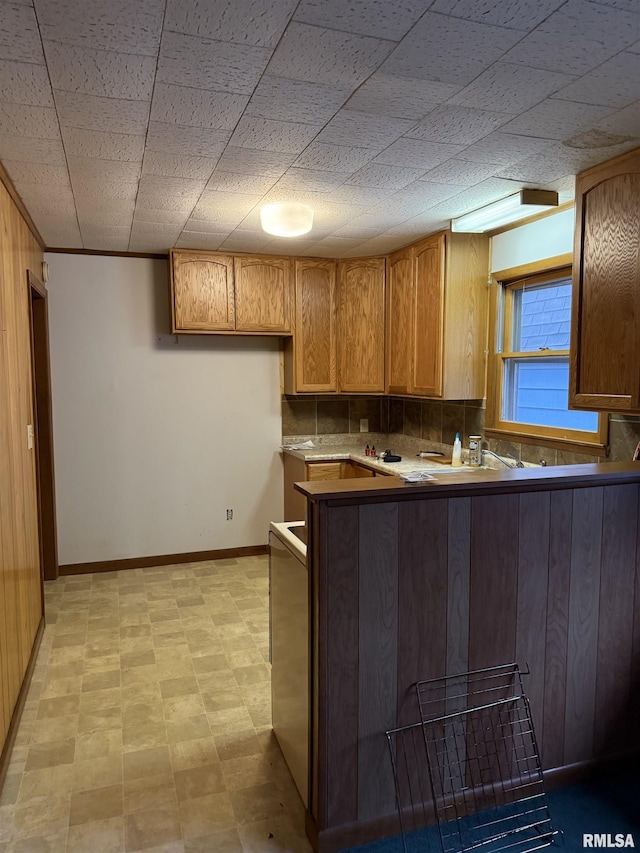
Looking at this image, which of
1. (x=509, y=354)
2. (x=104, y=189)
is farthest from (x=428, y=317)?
(x=104, y=189)

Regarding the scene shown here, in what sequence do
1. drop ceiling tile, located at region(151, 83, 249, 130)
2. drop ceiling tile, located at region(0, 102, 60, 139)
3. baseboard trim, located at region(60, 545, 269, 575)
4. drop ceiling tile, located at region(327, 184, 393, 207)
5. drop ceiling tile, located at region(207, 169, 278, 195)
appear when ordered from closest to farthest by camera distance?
1. drop ceiling tile, located at region(151, 83, 249, 130)
2. drop ceiling tile, located at region(0, 102, 60, 139)
3. drop ceiling tile, located at region(207, 169, 278, 195)
4. drop ceiling tile, located at region(327, 184, 393, 207)
5. baseboard trim, located at region(60, 545, 269, 575)

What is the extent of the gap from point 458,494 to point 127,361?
3382 mm

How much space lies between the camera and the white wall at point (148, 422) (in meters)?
4.43

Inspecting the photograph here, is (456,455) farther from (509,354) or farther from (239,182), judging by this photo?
A: (239,182)

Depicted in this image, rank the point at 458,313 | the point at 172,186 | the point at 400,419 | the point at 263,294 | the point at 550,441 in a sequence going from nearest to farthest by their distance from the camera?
the point at 172,186, the point at 550,441, the point at 458,313, the point at 263,294, the point at 400,419

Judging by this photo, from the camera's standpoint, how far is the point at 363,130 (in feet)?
7.07

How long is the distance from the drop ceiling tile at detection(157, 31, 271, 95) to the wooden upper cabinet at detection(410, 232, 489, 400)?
7.32ft

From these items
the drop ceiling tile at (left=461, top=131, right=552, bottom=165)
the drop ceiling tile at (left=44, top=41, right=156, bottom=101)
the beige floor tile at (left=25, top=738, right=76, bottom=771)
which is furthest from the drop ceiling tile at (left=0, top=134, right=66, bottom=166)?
the beige floor tile at (left=25, top=738, right=76, bottom=771)

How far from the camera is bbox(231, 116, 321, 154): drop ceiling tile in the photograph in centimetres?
208

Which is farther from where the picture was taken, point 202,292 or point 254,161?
point 202,292

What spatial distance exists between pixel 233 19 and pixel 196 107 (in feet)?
1.71

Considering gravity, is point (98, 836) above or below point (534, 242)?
below

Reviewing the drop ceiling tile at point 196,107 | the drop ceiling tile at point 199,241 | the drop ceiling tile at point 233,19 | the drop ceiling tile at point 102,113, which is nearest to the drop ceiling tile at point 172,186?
the drop ceiling tile at point 102,113

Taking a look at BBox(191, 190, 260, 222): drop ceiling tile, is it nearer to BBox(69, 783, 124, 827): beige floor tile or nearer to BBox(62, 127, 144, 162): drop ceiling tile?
BBox(62, 127, 144, 162): drop ceiling tile
